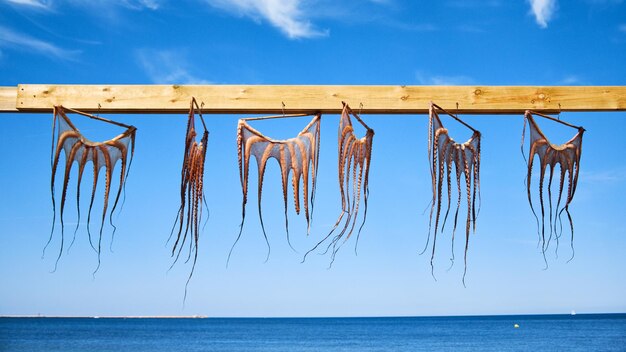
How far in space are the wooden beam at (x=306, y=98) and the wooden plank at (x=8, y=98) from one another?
3 cm

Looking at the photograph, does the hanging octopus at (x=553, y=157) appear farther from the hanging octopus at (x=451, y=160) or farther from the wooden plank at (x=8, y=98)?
the wooden plank at (x=8, y=98)

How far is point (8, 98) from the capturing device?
4.70 m

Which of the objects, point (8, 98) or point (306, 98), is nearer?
point (306, 98)

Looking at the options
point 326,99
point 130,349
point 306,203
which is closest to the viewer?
point 306,203

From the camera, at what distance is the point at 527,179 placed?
4.52 m

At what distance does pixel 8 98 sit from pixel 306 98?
2.03 m

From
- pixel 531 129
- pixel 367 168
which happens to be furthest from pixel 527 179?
pixel 367 168

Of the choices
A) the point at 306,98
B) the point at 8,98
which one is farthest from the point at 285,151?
the point at 8,98

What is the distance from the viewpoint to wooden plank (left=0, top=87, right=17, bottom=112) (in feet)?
15.4

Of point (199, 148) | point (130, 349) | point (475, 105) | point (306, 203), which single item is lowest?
point (130, 349)

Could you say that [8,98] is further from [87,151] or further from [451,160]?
[451,160]

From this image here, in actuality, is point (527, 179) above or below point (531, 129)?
below

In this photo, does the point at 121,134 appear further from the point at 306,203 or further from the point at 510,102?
the point at 510,102

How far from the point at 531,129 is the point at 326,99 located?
137 centimetres
